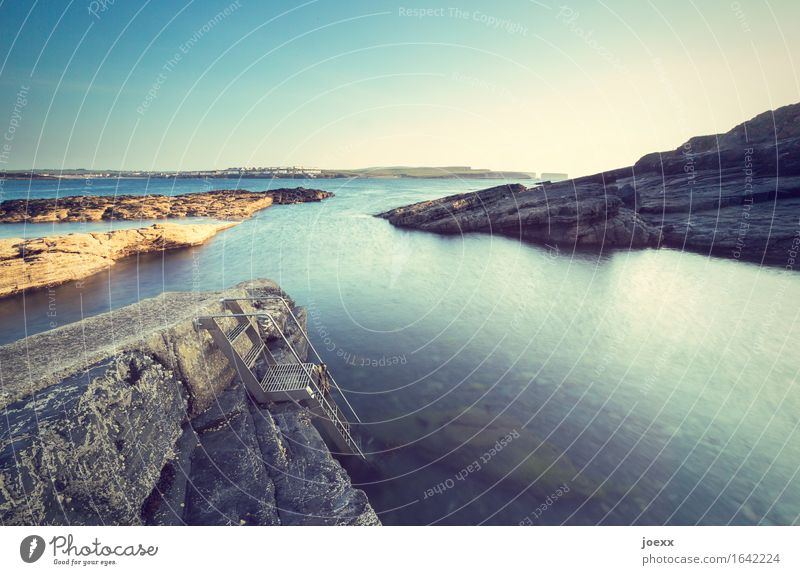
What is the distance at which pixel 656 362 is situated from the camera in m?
11.8

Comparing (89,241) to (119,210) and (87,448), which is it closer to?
(87,448)

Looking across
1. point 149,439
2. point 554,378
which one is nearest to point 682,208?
point 554,378

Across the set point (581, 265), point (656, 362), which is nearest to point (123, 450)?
point (656, 362)

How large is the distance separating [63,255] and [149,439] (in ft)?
68.4

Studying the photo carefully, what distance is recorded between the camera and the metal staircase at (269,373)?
598 centimetres

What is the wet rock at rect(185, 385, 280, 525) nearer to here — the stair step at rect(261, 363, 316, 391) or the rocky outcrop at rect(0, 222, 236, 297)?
the stair step at rect(261, 363, 316, 391)

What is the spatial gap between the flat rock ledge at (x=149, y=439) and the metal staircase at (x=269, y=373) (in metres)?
0.29

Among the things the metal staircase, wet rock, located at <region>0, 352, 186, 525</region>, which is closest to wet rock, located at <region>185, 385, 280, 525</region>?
wet rock, located at <region>0, 352, 186, 525</region>

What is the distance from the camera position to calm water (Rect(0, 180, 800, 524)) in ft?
22.8

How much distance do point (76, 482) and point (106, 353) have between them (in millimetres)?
2005

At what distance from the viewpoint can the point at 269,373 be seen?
693 centimetres

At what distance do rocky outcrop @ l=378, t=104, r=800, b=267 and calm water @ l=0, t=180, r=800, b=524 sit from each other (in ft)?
22.5
